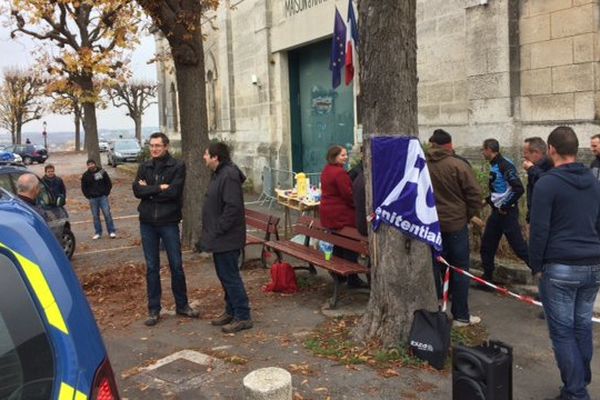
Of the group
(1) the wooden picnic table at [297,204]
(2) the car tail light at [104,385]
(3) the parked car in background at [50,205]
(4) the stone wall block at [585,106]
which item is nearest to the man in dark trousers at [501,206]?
(4) the stone wall block at [585,106]

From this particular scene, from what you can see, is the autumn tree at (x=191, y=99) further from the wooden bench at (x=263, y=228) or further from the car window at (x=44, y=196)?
the car window at (x=44, y=196)

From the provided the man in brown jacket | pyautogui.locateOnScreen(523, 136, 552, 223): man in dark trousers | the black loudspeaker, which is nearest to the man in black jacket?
the man in brown jacket

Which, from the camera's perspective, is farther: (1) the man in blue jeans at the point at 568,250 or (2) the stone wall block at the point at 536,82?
(2) the stone wall block at the point at 536,82

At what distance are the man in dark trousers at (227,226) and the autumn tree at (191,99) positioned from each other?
4179 mm

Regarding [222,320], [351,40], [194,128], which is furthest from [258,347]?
[351,40]

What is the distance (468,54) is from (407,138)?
232 inches

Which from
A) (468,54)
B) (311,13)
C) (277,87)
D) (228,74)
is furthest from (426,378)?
(228,74)

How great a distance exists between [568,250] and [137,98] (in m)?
62.8

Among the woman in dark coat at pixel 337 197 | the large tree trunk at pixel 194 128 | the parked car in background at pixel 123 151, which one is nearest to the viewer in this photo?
the woman in dark coat at pixel 337 197

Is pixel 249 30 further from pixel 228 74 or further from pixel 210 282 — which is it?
pixel 210 282

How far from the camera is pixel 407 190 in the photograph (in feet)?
16.6

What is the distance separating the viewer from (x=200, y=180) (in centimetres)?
1023

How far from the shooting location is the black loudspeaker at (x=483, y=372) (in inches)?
152

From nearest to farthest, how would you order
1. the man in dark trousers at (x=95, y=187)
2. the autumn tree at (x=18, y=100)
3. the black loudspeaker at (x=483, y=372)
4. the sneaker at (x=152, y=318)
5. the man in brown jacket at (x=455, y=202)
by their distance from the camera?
the black loudspeaker at (x=483, y=372)
the man in brown jacket at (x=455, y=202)
the sneaker at (x=152, y=318)
the man in dark trousers at (x=95, y=187)
the autumn tree at (x=18, y=100)
